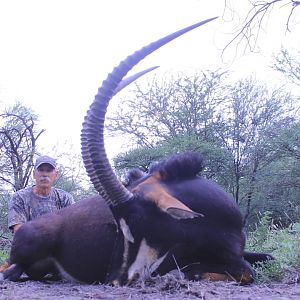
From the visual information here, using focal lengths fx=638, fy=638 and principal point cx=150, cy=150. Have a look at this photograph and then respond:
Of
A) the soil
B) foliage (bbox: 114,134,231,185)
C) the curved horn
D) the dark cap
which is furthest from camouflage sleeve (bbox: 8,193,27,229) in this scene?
foliage (bbox: 114,134,231,185)

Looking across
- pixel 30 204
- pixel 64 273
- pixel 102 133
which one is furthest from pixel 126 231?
pixel 30 204

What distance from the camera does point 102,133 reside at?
16.2ft

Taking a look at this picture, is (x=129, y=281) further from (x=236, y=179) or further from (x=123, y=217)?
(x=236, y=179)

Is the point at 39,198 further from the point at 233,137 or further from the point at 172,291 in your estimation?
the point at 233,137

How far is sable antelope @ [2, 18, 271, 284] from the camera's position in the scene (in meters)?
→ 4.67

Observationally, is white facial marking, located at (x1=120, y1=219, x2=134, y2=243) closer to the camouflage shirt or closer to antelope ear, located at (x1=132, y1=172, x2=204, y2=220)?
antelope ear, located at (x1=132, y1=172, x2=204, y2=220)

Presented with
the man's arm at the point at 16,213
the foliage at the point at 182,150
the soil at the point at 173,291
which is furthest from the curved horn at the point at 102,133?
the foliage at the point at 182,150

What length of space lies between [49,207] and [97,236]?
1.86 metres

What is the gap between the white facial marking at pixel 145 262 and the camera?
14.8 feet

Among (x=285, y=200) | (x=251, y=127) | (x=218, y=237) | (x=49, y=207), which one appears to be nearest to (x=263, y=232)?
(x=218, y=237)

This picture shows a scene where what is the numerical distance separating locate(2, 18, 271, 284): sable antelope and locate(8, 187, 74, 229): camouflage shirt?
1356 millimetres

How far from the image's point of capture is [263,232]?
6801 millimetres

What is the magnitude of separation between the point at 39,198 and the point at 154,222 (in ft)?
9.56

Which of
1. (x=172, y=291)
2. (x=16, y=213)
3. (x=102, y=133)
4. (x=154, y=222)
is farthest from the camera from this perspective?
(x=16, y=213)
